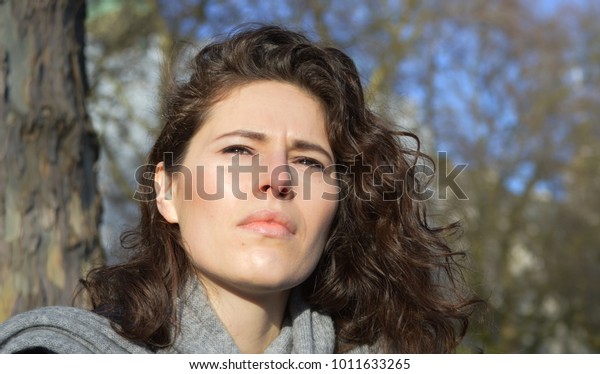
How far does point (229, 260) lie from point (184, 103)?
68cm

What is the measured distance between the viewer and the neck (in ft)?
8.30

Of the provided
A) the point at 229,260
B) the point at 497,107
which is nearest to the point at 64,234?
the point at 229,260

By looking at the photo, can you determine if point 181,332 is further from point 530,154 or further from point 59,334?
point 530,154

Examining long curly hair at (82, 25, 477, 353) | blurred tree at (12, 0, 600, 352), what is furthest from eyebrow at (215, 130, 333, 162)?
blurred tree at (12, 0, 600, 352)

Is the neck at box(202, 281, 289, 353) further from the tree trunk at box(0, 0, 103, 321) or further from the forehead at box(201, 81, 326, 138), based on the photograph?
the tree trunk at box(0, 0, 103, 321)

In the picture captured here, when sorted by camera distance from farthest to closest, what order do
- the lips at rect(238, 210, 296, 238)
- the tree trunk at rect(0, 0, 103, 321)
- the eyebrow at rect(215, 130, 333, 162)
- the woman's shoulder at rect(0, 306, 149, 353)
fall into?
the tree trunk at rect(0, 0, 103, 321) < the eyebrow at rect(215, 130, 333, 162) < the lips at rect(238, 210, 296, 238) < the woman's shoulder at rect(0, 306, 149, 353)

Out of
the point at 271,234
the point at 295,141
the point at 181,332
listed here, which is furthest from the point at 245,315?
the point at 295,141

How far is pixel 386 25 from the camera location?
10211mm

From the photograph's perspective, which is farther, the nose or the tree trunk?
the tree trunk

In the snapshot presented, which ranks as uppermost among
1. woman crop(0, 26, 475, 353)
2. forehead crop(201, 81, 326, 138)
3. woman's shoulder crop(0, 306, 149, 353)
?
forehead crop(201, 81, 326, 138)

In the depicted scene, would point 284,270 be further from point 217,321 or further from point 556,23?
point 556,23

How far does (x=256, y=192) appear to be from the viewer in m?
2.39

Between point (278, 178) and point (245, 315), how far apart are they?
0.47m

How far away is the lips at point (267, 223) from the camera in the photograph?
2.38 meters
